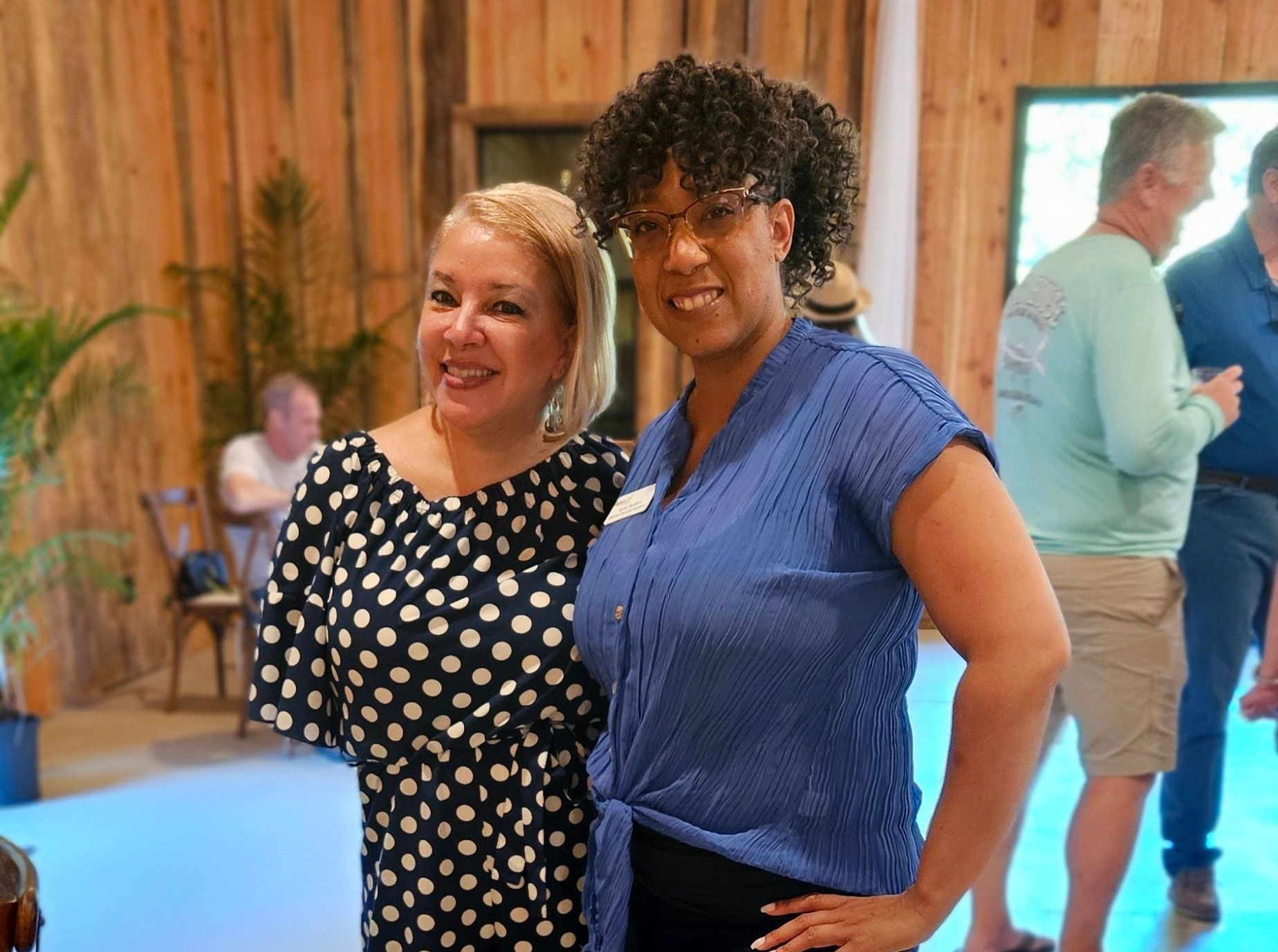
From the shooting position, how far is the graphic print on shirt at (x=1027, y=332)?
1.70m

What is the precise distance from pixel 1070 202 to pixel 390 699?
1274mm

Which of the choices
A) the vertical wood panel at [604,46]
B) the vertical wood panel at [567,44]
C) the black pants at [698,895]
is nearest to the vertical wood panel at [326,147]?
the vertical wood panel at [567,44]

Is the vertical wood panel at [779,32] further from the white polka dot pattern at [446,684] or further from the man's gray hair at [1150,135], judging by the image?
the white polka dot pattern at [446,684]

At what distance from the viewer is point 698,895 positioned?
3.82 ft

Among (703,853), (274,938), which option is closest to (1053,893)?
(703,853)

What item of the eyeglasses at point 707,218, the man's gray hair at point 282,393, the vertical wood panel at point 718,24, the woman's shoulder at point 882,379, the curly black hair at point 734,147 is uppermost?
the vertical wood panel at point 718,24

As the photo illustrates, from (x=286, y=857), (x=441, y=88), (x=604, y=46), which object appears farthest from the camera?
(x=441, y=88)

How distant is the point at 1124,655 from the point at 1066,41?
0.99m

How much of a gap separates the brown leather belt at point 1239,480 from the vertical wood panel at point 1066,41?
65 cm

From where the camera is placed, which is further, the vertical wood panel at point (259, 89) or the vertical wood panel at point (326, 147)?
the vertical wood panel at point (259, 89)

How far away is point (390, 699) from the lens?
1.38 m

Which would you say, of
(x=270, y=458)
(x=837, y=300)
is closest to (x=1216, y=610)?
(x=837, y=300)

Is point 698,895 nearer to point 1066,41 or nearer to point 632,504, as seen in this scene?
point 632,504

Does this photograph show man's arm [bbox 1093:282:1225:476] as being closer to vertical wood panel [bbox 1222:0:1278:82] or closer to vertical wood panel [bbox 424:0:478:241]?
vertical wood panel [bbox 1222:0:1278:82]
